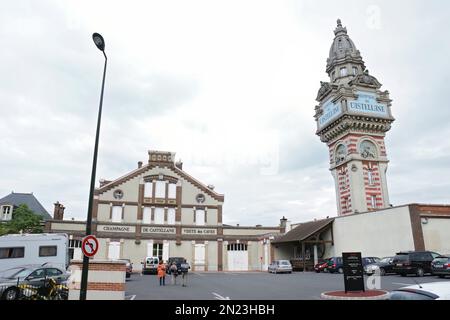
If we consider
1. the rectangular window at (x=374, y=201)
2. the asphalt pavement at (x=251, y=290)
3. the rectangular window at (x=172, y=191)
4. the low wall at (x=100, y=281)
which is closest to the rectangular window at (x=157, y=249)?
the rectangular window at (x=172, y=191)

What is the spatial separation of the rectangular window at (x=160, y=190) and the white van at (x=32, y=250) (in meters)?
18.3

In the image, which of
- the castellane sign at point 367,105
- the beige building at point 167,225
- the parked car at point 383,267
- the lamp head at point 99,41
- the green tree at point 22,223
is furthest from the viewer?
the castellane sign at point 367,105

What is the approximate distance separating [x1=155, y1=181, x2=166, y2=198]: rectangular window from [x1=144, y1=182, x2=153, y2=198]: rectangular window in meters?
0.69

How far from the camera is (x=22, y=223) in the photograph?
37438 mm

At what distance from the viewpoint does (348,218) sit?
32000 millimetres

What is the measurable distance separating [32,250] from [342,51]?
4353 centimetres

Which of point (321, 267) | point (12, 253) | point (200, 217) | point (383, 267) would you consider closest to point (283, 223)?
point (200, 217)

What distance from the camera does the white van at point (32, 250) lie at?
2212 centimetres

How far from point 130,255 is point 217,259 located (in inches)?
381

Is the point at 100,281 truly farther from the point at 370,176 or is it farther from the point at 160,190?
the point at 370,176

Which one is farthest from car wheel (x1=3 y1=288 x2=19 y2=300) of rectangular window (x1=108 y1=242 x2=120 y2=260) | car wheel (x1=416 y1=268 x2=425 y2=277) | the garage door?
the garage door

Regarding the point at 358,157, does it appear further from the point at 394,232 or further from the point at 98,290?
the point at 98,290

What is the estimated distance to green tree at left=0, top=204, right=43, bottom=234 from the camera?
Answer: 37153 mm

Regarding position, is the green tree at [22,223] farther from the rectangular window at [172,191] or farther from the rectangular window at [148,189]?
the rectangular window at [172,191]
